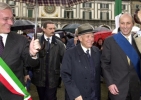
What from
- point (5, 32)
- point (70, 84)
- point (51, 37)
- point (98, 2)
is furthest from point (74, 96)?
point (98, 2)

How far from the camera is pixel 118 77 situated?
430 cm

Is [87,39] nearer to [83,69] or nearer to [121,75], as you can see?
[83,69]

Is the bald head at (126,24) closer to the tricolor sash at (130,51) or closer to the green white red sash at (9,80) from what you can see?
the tricolor sash at (130,51)

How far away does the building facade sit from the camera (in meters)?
61.9

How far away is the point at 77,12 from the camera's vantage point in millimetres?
66125

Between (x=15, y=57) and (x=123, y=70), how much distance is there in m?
1.70

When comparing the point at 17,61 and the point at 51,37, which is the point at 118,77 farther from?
the point at 51,37

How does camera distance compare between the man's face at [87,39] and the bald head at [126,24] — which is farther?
the bald head at [126,24]

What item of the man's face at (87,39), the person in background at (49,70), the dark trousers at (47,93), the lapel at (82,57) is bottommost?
Result: the dark trousers at (47,93)

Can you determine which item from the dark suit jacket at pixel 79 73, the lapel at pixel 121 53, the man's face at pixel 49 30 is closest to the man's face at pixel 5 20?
the dark suit jacket at pixel 79 73

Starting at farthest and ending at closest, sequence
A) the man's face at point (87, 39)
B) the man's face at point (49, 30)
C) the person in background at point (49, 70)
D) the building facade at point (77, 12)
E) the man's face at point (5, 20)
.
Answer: the building facade at point (77, 12) < the man's face at point (49, 30) < the person in background at point (49, 70) < the man's face at point (87, 39) < the man's face at point (5, 20)

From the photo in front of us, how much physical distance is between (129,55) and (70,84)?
994mm

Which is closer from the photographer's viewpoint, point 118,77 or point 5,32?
point 5,32

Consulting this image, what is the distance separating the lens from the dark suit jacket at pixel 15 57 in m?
3.42
